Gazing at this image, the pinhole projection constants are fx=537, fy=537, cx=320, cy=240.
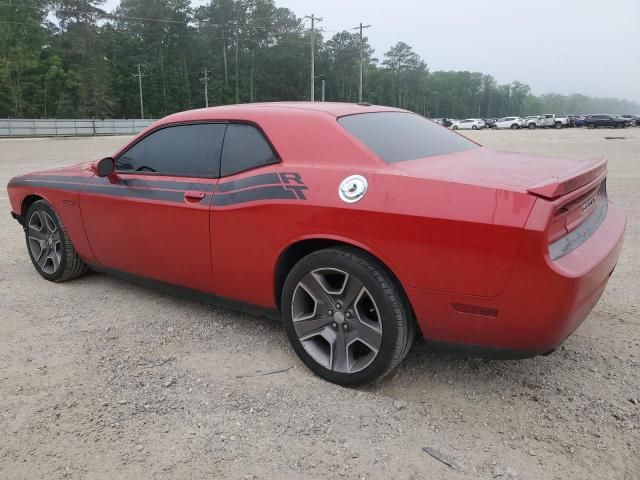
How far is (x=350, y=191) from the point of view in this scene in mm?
2674

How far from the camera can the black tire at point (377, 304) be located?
2.60 metres

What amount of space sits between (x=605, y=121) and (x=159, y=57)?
70.4 meters

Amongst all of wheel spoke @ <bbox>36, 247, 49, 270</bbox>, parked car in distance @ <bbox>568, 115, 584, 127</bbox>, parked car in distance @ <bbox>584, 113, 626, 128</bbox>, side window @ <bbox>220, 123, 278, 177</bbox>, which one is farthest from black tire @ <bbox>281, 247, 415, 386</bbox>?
parked car in distance @ <bbox>568, 115, 584, 127</bbox>

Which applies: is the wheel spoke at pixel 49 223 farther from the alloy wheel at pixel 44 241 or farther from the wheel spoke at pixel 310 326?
the wheel spoke at pixel 310 326

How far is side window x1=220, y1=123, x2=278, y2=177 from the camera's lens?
3.12 m

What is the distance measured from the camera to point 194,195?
332cm

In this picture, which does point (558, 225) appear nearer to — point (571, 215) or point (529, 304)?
point (571, 215)

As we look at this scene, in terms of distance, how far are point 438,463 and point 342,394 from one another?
673mm

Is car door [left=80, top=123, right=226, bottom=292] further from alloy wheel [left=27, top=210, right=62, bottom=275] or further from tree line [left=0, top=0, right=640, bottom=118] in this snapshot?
tree line [left=0, top=0, right=640, bottom=118]

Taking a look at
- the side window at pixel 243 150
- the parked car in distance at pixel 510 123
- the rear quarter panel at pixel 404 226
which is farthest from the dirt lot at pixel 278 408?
the parked car in distance at pixel 510 123

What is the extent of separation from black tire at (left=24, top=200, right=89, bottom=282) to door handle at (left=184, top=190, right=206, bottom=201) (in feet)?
5.33

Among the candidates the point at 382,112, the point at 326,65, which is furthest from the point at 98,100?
the point at 382,112

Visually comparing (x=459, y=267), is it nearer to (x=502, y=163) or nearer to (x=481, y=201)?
A: (x=481, y=201)

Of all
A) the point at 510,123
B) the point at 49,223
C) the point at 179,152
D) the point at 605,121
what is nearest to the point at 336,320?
the point at 179,152
